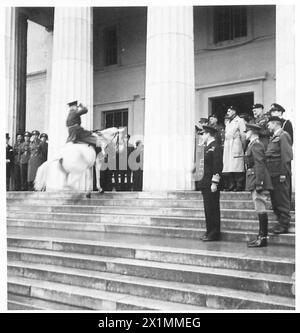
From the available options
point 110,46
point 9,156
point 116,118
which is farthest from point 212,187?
point 110,46

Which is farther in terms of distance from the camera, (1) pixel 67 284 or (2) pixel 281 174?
(2) pixel 281 174

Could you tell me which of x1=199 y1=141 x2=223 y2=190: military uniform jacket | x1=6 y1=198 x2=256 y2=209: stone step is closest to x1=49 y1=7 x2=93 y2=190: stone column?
x1=6 y1=198 x2=256 y2=209: stone step

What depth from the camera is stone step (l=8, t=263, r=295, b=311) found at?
438 centimetres

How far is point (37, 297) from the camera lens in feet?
18.0

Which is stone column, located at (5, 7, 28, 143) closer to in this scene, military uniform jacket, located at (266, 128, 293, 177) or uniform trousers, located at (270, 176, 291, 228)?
military uniform jacket, located at (266, 128, 293, 177)

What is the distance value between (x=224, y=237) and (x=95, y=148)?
475 centimetres

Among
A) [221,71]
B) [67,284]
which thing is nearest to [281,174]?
[67,284]

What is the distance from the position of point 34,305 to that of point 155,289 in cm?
163

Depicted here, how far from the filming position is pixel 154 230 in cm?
730

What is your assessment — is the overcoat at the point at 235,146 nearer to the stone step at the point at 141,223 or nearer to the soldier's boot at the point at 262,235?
the stone step at the point at 141,223

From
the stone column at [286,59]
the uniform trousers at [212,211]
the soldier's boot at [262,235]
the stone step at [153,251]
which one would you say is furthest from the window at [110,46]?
the soldier's boot at [262,235]

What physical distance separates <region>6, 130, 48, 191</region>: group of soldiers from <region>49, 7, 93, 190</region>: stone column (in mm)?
1097

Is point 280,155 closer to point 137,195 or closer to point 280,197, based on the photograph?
point 280,197
